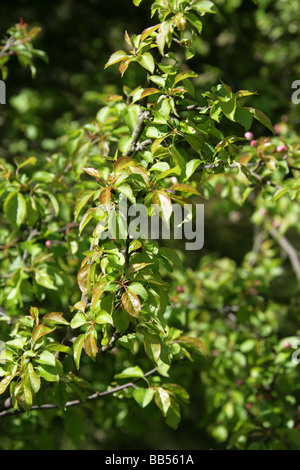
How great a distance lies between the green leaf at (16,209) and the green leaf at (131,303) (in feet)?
2.19

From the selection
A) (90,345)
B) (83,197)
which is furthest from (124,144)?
(90,345)

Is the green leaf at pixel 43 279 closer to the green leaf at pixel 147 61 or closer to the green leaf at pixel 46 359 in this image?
the green leaf at pixel 46 359

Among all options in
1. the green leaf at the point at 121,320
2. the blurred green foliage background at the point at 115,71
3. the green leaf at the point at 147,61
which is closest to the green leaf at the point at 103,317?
the green leaf at the point at 121,320

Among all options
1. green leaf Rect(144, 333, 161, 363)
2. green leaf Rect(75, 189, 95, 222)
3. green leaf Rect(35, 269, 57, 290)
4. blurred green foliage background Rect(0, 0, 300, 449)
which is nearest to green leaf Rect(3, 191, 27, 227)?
green leaf Rect(35, 269, 57, 290)

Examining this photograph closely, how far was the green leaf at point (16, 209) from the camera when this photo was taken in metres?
1.60

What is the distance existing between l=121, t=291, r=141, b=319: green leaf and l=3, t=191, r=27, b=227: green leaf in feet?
2.19

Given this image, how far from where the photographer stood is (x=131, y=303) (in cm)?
110

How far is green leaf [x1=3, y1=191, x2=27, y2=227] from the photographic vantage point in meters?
1.60

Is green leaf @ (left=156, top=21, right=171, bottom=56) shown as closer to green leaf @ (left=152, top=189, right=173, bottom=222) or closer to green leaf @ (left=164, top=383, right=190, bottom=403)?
green leaf @ (left=152, top=189, right=173, bottom=222)

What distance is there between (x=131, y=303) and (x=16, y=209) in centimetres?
72

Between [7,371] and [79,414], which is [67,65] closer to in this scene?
[79,414]

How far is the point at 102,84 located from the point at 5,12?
3.46 feet

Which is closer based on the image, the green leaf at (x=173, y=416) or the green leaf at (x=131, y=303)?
the green leaf at (x=131, y=303)
